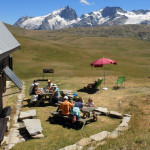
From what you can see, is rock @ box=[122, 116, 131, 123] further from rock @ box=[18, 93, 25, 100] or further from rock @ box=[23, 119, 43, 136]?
rock @ box=[18, 93, 25, 100]

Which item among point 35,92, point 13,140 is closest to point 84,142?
point 13,140

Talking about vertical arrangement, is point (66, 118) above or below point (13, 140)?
above

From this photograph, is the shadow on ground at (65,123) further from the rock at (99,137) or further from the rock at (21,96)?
the rock at (21,96)

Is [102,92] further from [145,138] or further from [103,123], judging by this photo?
[145,138]

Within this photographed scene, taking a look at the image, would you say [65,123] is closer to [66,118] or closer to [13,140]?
[66,118]

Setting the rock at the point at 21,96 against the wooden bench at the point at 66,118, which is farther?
the rock at the point at 21,96

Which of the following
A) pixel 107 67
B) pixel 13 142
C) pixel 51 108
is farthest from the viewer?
pixel 107 67

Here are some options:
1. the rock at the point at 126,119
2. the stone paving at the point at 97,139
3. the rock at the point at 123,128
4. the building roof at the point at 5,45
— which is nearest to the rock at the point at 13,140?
the stone paving at the point at 97,139

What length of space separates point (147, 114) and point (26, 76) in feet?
66.4

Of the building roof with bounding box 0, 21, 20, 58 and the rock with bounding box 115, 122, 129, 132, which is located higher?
the building roof with bounding box 0, 21, 20, 58

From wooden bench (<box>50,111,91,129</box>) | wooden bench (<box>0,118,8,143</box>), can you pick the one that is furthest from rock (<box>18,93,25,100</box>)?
wooden bench (<box>0,118,8,143</box>)

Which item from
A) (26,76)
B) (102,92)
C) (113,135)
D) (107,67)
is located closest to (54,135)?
(113,135)

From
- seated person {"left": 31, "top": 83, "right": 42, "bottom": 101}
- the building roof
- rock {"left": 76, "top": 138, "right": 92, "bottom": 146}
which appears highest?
the building roof

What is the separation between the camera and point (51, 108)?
14289 mm
